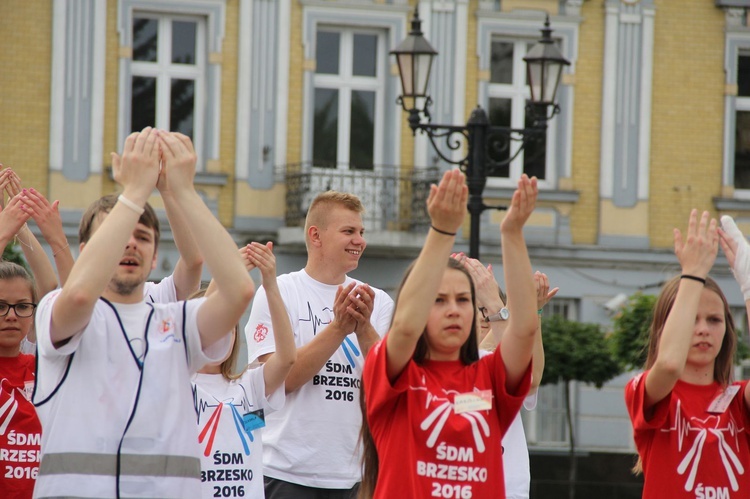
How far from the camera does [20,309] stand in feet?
20.6

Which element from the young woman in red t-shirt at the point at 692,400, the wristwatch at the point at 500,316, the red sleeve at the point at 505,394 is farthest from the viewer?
the wristwatch at the point at 500,316

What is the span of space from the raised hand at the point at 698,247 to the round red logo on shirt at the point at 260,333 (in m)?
2.18

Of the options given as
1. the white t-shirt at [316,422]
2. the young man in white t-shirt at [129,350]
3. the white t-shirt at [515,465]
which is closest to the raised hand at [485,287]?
the white t-shirt at [515,465]

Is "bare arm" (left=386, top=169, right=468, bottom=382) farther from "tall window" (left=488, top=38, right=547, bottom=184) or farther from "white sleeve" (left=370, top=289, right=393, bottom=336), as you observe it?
"tall window" (left=488, top=38, right=547, bottom=184)

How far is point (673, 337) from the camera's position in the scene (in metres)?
5.06

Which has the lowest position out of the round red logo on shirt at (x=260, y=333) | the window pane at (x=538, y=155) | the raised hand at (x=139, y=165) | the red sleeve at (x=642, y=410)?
the red sleeve at (x=642, y=410)

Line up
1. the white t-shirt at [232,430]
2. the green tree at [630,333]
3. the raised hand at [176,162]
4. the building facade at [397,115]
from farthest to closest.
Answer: the building facade at [397,115]
the green tree at [630,333]
the white t-shirt at [232,430]
the raised hand at [176,162]

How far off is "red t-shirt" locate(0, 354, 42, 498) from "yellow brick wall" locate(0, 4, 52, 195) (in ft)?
→ 44.8

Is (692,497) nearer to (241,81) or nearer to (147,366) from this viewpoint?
(147,366)

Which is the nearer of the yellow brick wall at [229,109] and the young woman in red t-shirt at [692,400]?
the young woman in red t-shirt at [692,400]

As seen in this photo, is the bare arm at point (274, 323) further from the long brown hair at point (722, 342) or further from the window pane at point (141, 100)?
the window pane at point (141, 100)

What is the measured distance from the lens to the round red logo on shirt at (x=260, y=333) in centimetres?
633

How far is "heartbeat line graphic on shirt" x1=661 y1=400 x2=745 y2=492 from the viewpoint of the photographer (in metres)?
5.26

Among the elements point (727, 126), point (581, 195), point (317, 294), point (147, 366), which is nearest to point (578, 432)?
point (581, 195)
